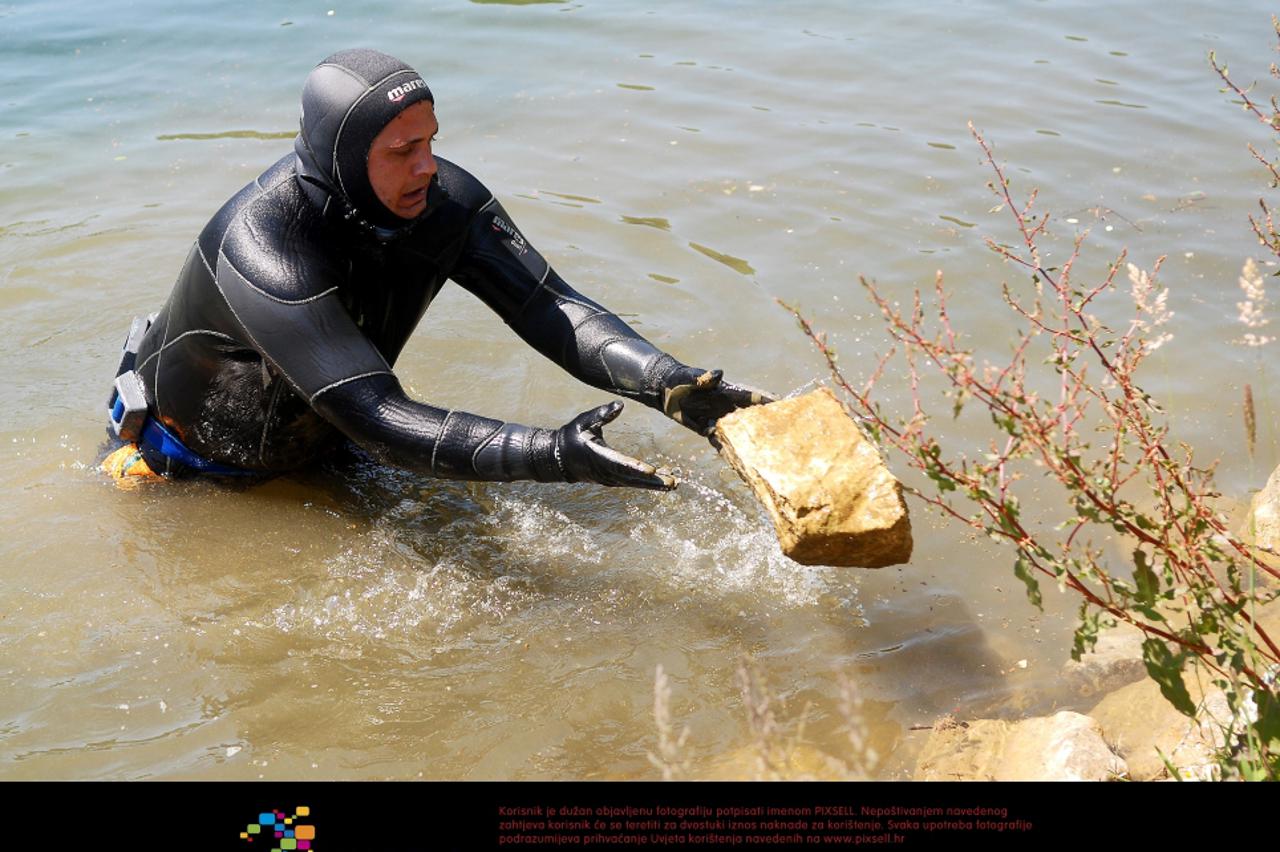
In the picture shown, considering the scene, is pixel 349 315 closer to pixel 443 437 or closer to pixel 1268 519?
pixel 443 437

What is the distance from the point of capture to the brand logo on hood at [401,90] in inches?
126

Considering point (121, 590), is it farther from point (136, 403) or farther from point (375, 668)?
point (375, 668)

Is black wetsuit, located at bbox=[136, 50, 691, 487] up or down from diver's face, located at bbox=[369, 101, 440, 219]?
down

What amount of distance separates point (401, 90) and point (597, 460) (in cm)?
110

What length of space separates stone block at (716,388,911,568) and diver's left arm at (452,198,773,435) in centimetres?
40

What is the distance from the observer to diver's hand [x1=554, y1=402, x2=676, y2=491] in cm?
307

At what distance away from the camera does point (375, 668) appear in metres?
3.32

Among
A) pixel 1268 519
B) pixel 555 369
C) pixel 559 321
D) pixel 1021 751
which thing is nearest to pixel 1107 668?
pixel 1021 751

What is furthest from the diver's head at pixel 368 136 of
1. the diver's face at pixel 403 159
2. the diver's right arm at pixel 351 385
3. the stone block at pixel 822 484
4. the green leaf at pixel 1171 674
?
the green leaf at pixel 1171 674

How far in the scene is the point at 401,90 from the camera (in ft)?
10.6

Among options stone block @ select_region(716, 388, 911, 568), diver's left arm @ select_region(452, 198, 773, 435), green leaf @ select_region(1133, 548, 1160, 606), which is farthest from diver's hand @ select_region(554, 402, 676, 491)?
green leaf @ select_region(1133, 548, 1160, 606)
